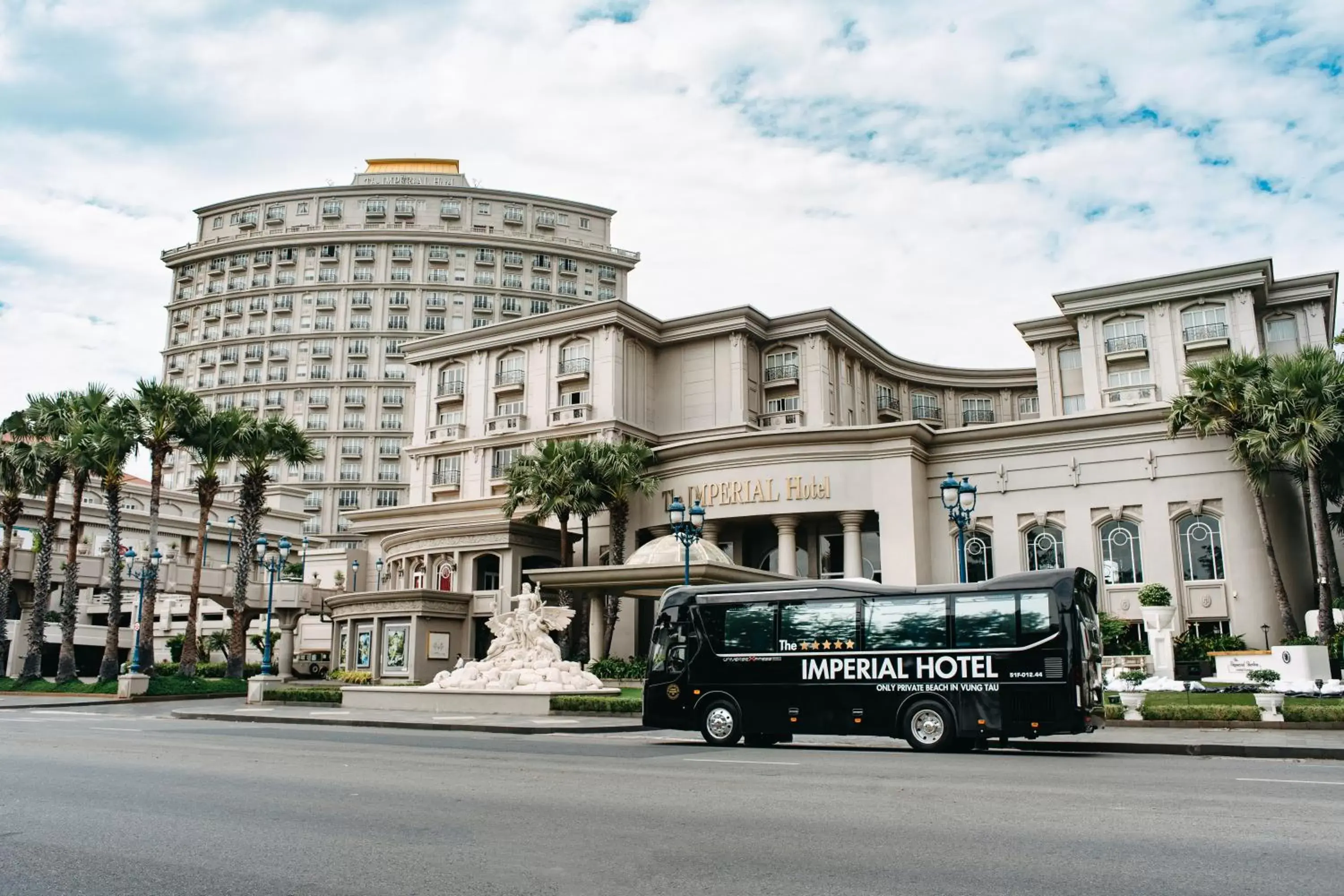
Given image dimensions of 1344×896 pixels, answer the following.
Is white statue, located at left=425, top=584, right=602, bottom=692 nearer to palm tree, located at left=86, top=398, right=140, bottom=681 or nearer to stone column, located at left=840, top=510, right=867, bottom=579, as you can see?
stone column, located at left=840, top=510, right=867, bottom=579

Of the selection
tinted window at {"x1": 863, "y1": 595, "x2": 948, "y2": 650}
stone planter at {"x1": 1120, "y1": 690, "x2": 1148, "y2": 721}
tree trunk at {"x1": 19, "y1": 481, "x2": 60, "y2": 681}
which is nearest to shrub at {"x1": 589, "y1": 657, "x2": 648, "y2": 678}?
stone planter at {"x1": 1120, "y1": 690, "x2": 1148, "y2": 721}

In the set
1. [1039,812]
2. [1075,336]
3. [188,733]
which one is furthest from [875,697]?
[1075,336]

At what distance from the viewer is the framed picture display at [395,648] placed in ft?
154

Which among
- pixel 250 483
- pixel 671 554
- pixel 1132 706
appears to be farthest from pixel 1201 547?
pixel 250 483

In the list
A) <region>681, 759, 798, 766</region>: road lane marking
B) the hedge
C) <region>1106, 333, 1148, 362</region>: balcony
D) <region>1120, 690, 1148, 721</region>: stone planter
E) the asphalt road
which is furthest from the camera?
<region>1106, 333, 1148, 362</region>: balcony

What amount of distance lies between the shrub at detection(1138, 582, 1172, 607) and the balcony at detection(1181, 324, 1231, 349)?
18015mm

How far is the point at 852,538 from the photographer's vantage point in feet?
153

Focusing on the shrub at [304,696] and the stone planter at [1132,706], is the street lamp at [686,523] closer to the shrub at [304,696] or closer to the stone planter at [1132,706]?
the stone planter at [1132,706]

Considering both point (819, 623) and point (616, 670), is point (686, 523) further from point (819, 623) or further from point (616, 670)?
point (616, 670)

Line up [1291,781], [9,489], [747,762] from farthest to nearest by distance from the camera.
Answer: [9,489] → [747,762] → [1291,781]

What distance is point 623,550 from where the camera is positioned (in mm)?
50125

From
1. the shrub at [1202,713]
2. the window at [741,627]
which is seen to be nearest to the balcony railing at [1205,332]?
the shrub at [1202,713]

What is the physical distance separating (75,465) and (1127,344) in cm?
5034

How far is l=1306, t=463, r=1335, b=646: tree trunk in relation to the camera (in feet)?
114
